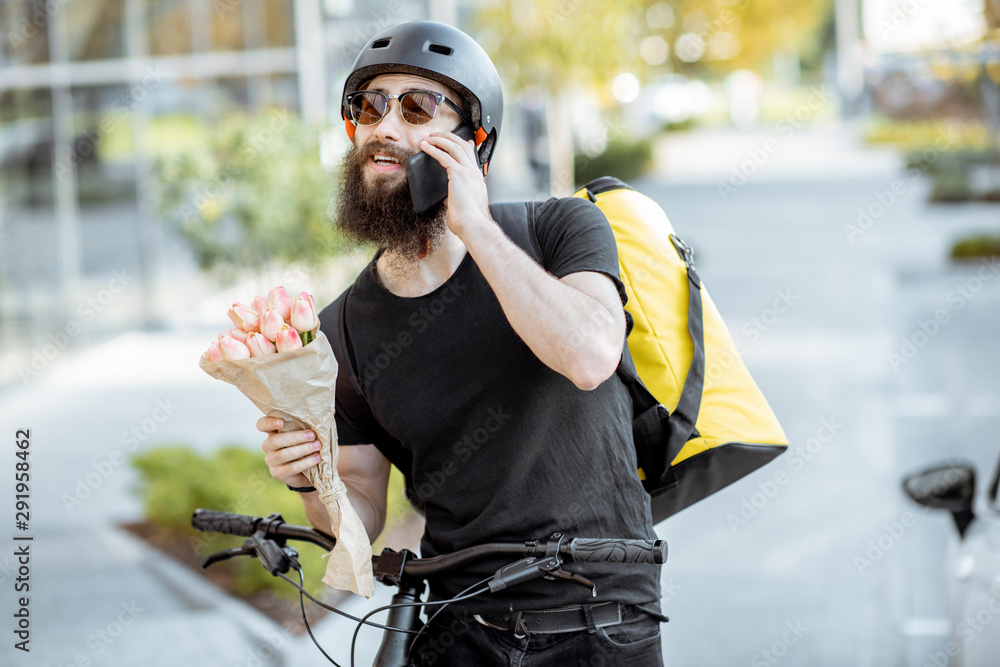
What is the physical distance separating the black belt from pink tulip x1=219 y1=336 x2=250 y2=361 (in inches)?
31.6

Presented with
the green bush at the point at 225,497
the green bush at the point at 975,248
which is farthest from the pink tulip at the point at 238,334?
the green bush at the point at 975,248

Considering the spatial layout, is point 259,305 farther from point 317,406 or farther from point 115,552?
point 115,552

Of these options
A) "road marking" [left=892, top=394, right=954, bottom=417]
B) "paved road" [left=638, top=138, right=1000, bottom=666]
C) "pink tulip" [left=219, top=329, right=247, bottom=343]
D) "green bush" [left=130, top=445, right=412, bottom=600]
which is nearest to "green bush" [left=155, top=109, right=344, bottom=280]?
"green bush" [left=130, top=445, right=412, bottom=600]

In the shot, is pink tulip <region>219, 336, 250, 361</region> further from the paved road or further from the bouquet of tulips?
the paved road

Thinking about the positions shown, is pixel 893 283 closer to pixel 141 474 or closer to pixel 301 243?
pixel 301 243

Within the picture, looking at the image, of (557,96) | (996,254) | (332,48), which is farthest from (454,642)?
(557,96)

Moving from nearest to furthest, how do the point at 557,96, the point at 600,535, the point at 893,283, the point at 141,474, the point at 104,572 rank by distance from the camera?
the point at 600,535, the point at 104,572, the point at 141,474, the point at 893,283, the point at 557,96

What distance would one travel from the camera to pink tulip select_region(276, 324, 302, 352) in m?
1.88

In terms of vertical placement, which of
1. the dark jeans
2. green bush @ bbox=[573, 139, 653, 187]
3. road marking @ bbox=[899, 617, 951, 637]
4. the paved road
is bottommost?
road marking @ bbox=[899, 617, 951, 637]

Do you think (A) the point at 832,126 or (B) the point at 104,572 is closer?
(B) the point at 104,572

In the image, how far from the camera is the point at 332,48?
1545 centimetres


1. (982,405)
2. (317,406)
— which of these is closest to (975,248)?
(982,405)

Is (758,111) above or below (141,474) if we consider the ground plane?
above

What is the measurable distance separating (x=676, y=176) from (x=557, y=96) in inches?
477
